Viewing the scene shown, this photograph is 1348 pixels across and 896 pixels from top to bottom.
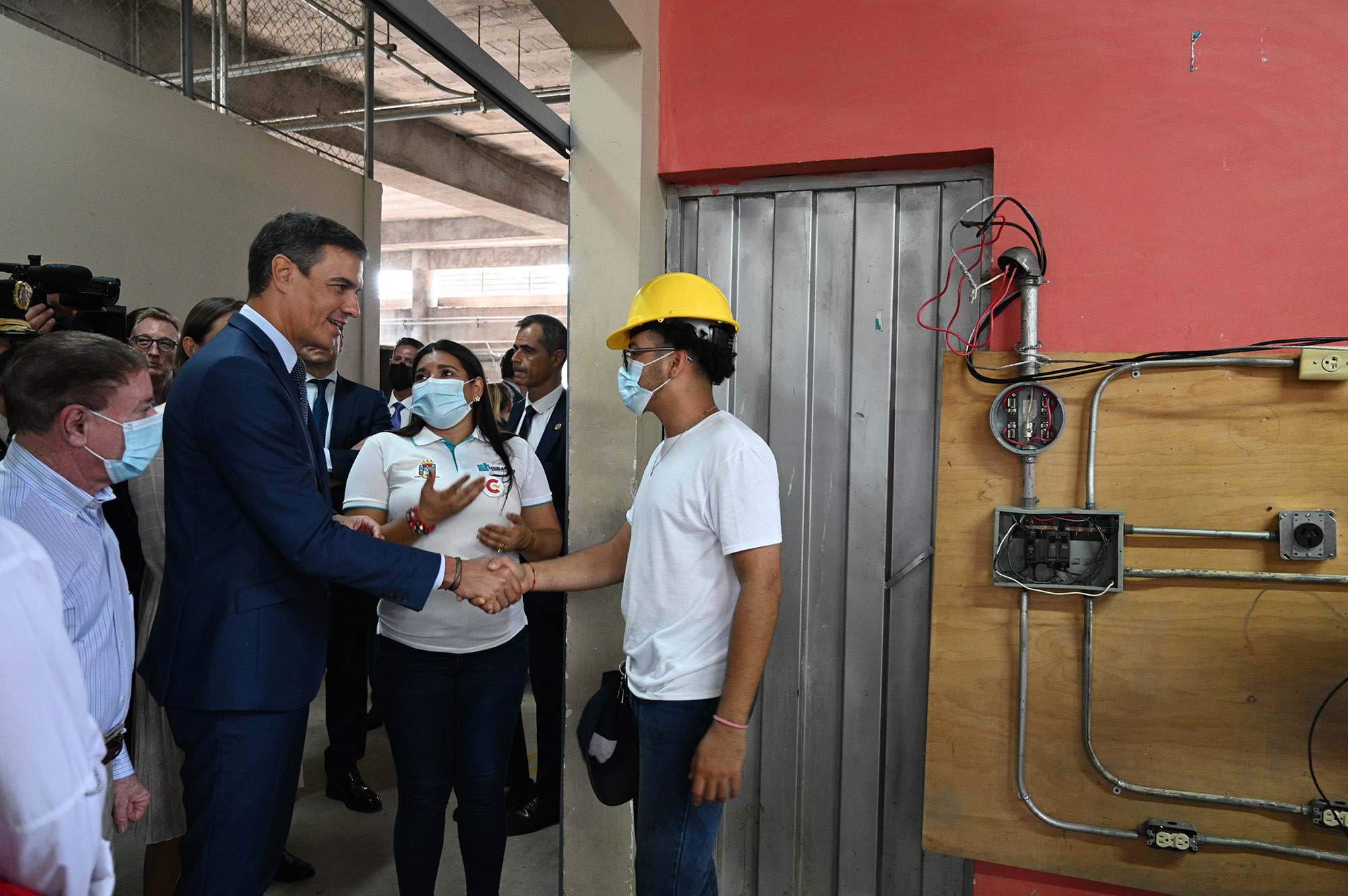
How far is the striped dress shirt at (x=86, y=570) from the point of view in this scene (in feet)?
4.97

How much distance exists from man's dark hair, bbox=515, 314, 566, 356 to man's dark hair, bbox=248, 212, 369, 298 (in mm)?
1485

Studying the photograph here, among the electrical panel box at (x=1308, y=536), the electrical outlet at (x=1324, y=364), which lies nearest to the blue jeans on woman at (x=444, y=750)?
the electrical panel box at (x=1308, y=536)

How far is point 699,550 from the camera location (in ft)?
5.74

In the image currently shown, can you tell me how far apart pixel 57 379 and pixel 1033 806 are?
2422 millimetres

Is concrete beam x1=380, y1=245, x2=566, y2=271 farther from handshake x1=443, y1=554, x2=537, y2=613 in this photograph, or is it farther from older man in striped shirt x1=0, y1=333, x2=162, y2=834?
older man in striped shirt x1=0, y1=333, x2=162, y2=834

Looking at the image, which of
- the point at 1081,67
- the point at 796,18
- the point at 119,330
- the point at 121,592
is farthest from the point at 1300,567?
the point at 119,330

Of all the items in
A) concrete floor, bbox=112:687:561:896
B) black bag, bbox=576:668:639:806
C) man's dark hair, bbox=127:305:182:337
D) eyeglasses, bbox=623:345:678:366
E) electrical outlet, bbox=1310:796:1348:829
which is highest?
man's dark hair, bbox=127:305:182:337

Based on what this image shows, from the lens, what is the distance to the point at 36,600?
72 cm

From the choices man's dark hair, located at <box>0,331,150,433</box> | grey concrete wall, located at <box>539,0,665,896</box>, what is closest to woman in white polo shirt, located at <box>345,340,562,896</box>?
grey concrete wall, located at <box>539,0,665,896</box>

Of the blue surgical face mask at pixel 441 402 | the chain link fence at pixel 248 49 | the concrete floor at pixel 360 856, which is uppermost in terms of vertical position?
the chain link fence at pixel 248 49

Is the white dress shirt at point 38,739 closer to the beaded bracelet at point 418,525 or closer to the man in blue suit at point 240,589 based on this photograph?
the man in blue suit at point 240,589

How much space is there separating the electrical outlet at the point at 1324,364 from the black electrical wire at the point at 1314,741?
72 cm

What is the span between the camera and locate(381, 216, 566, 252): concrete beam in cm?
1523

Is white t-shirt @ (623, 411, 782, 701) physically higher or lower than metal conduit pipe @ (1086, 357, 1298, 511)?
lower
